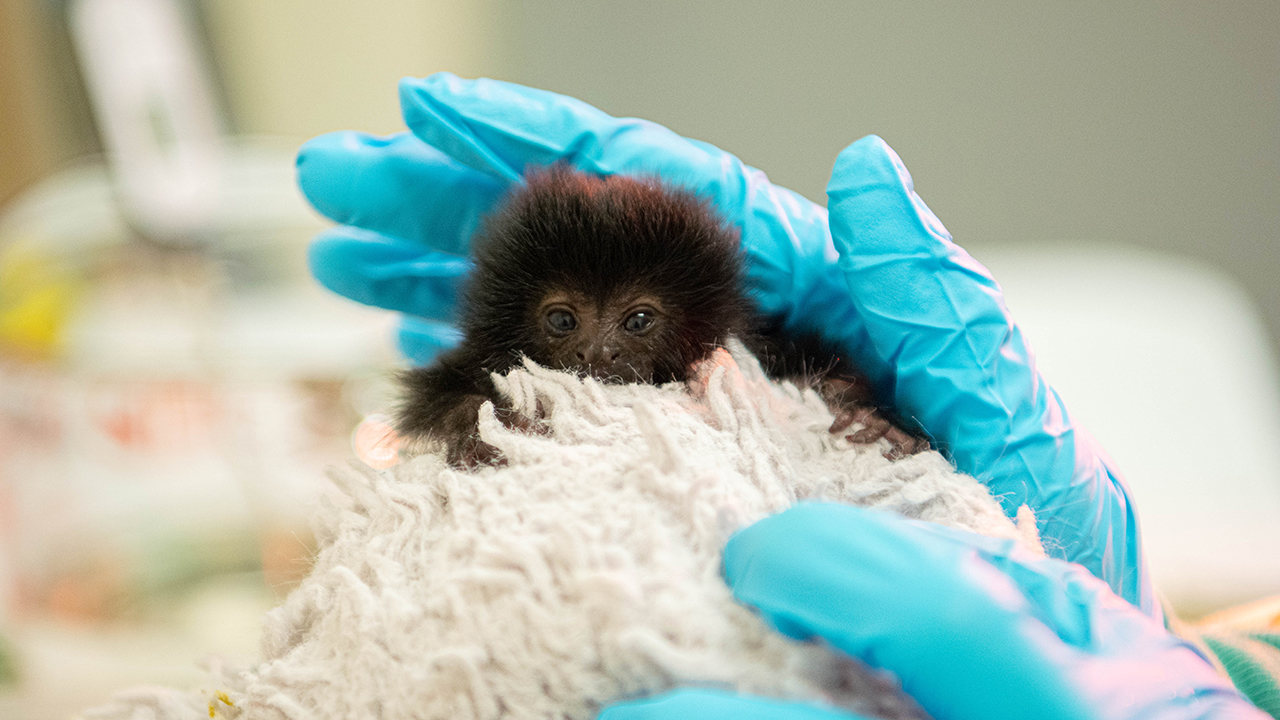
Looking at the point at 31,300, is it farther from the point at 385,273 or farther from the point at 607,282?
the point at 607,282

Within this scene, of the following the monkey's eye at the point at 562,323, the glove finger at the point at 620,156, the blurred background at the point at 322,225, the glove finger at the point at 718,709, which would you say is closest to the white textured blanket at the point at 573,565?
the glove finger at the point at 718,709

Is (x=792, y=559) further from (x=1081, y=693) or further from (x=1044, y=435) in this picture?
(x=1044, y=435)

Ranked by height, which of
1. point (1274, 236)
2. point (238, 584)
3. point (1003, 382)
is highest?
point (1003, 382)

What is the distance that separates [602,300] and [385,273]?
685 mm

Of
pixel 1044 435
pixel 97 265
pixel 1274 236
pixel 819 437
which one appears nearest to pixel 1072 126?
pixel 1274 236

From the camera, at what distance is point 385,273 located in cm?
144

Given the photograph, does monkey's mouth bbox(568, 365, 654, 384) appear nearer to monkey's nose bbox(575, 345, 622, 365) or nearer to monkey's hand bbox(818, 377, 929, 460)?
monkey's nose bbox(575, 345, 622, 365)

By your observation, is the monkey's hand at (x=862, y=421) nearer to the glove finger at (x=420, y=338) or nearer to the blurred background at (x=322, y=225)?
the blurred background at (x=322, y=225)

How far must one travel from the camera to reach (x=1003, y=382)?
0.93 metres

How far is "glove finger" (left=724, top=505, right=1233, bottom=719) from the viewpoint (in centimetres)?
57

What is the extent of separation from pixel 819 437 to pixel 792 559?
0.22 meters

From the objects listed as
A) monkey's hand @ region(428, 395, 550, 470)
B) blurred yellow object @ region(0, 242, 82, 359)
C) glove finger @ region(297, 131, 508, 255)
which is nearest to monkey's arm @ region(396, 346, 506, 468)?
monkey's hand @ region(428, 395, 550, 470)

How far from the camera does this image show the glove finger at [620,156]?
1155 millimetres

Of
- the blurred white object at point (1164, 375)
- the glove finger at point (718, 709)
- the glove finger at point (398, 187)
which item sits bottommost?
the blurred white object at point (1164, 375)
